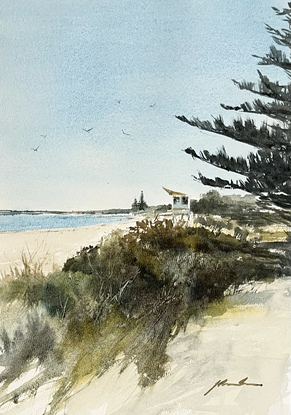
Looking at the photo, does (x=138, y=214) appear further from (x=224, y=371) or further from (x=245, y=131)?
(x=224, y=371)

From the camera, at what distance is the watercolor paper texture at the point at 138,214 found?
1.63 m

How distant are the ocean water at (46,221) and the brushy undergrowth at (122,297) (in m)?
0.10

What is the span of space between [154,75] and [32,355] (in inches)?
46.7

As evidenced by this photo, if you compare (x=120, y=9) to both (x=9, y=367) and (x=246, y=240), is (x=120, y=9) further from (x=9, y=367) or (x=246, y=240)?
(x=9, y=367)

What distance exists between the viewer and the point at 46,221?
1.63 m

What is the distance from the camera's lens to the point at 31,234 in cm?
162

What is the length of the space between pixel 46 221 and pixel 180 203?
1.72ft

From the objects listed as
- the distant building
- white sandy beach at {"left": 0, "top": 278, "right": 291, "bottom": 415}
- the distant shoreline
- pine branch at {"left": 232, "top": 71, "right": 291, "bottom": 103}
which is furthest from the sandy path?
pine branch at {"left": 232, "top": 71, "right": 291, "bottom": 103}

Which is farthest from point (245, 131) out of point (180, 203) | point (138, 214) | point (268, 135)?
point (138, 214)

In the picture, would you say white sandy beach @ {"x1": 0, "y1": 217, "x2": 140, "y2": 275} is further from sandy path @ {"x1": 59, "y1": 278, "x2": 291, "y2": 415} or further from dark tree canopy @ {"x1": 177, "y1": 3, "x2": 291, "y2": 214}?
dark tree canopy @ {"x1": 177, "y1": 3, "x2": 291, "y2": 214}

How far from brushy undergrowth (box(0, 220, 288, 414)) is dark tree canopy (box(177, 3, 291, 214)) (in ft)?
0.83
